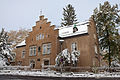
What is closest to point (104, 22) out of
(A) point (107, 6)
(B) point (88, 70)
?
(A) point (107, 6)

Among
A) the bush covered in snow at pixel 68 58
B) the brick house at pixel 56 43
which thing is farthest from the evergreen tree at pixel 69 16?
the bush covered in snow at pixel 68 58

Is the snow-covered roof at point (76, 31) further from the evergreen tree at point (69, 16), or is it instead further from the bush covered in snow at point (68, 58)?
the evergreen tree at point (69, 16)

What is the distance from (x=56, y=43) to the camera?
27266 mm

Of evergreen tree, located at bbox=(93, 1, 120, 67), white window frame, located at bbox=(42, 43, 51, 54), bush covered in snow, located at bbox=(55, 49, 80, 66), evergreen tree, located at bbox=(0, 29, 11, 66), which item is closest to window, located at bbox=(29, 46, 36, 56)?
white window frame, located at bbox=(42, 43, 51, 54)

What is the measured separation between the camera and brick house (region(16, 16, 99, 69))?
25.4m

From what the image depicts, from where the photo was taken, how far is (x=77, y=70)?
76.4 ft

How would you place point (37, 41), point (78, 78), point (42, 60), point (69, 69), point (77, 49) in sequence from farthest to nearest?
point (37, 41) < point (42, 60) < point (77, 49) < point (69, 69) < point (78, 78)

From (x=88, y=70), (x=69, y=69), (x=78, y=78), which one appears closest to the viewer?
(x=78, y=78)

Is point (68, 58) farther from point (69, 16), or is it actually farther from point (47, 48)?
point (69, 16)

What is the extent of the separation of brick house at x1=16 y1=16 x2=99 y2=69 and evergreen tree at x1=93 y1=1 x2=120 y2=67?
1615mm

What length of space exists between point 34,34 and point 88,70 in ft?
50.1

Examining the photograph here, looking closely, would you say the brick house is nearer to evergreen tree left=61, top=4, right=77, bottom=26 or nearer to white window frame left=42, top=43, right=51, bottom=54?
white window frame left=42, top=43, right=51, bottom=54

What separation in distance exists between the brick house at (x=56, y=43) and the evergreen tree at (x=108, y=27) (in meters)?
1.61

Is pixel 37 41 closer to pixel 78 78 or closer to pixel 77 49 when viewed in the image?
pixel 77 49
